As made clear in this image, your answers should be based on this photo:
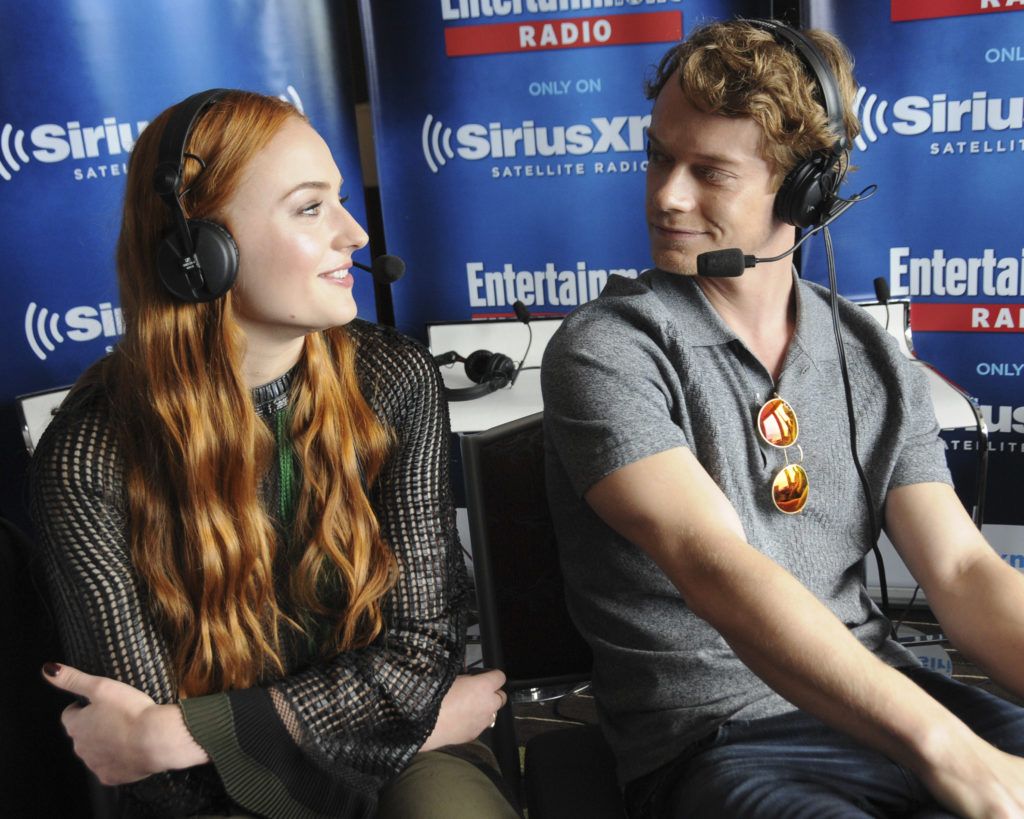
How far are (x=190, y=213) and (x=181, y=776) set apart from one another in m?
0.65

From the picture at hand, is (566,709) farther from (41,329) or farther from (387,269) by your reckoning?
(41,329)

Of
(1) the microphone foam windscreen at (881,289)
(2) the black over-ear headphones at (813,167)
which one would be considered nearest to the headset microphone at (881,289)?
(1) the microphone foam windscreen at (881,289)

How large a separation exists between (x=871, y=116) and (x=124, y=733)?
2276 mm

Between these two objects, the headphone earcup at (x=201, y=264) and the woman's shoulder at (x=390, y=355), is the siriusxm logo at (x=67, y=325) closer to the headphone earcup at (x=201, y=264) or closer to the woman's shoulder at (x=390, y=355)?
the woman's shoulder at (x=390, y=355)

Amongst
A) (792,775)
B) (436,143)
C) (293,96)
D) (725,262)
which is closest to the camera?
(792,775)

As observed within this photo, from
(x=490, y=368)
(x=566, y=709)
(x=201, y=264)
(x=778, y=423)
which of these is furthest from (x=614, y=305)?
(x=566, y=709)

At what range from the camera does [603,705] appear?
1.24 metres

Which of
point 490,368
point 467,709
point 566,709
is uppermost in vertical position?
point 490,368

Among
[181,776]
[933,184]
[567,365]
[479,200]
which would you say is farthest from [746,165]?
[479,200]

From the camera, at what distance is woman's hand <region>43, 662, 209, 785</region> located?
1069 mm

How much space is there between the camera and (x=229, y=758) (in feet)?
3.59

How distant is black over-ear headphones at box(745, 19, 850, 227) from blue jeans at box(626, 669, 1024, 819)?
61 centimetres

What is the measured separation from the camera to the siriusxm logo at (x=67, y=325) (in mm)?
2529

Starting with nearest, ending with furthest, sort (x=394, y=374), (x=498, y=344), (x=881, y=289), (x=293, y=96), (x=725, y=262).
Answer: (x=725, y=262) → (x=394, y=374) → (x=881, y=289) → (x=498, y=344) → (x=293, y=96)
